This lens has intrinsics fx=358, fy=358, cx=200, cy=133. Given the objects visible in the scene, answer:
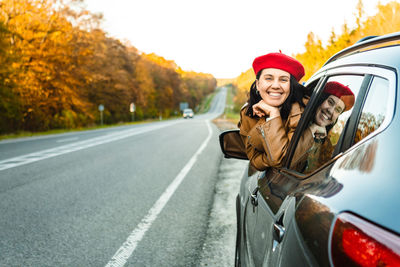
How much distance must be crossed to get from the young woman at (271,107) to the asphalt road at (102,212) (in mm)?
1744

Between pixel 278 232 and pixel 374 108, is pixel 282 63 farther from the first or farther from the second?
pixel 278 232

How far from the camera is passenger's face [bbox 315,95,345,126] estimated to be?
1.80 metres

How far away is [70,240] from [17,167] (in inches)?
206

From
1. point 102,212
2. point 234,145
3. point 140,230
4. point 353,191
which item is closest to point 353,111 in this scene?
point 353,191

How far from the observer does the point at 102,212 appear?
16.6 ft

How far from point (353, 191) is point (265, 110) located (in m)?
1.21

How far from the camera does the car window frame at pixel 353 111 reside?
1.11m

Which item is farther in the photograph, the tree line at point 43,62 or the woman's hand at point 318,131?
the tree line at point 43,62

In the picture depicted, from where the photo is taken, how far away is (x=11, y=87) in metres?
22.2

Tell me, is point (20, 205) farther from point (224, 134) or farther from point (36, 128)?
point (36, 128)

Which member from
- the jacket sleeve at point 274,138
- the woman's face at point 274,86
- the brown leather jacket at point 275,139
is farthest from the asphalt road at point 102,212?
the woman's face at point 274,86

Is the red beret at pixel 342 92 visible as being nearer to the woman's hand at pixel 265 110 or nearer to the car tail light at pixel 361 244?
the woman's hand at pixel 265 110

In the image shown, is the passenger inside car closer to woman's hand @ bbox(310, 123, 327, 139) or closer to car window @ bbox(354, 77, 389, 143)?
woman's hand @ bbox(310, 123, 327, 139)

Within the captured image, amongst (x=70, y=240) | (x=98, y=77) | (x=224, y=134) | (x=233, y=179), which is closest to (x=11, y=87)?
(x=98, y=77)
